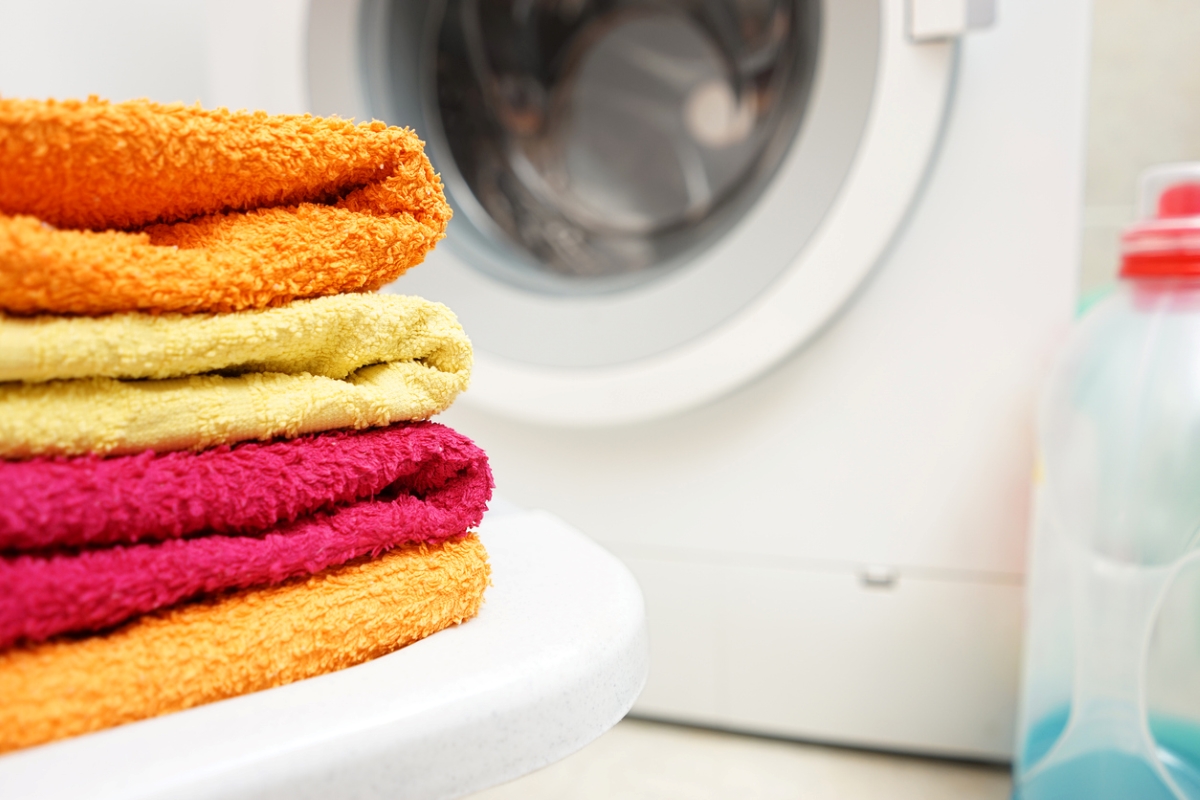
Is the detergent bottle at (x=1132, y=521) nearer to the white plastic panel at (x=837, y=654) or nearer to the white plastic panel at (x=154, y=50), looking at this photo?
the white plastic panel at (x=837, y=654)

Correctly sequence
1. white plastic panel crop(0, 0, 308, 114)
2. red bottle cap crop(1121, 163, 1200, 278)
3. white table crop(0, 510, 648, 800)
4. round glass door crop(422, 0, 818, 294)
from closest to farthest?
1. white table crop(0, 510, 648, 800)
2. red bottle cap crop(1121, 163, 1200, 278)
3. white plastic panel crop(0, 0, 308, 114)
4. round glass door crop(422, 0, 818, 294)

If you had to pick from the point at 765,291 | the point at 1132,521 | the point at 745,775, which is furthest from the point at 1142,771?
the point at 765,291

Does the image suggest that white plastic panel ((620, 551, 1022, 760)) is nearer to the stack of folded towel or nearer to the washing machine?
the washing machine

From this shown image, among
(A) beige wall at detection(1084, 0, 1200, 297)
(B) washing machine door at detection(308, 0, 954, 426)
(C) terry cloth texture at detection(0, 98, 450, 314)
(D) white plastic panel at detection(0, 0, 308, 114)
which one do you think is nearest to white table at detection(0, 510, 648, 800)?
(C) terry cloth texture at detection(0, 98, 450, 314)

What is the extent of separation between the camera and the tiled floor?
69cm

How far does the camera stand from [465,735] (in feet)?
0.71

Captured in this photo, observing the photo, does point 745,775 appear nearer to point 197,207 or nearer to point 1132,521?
point 1132,521

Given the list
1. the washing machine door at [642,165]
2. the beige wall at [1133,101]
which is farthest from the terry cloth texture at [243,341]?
the beige wall at [1133,101]

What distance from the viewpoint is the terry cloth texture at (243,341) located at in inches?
8.4

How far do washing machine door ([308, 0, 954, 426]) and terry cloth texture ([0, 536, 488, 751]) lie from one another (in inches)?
16.3

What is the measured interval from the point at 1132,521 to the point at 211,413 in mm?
546

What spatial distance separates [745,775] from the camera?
2.34 ft

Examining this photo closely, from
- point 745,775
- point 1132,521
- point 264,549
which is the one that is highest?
point 264,549

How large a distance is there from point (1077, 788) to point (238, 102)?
84 centimetres
